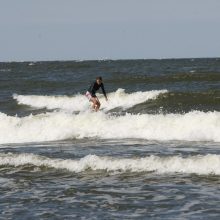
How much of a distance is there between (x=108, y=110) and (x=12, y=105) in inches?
318

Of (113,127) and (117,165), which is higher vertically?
(113,127)

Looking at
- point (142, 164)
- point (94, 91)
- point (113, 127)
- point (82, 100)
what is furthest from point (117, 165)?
point (82, 100)

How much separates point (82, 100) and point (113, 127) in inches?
481

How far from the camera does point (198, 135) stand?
20016 mm

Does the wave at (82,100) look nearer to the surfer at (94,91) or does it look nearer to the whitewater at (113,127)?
the surfer at (94,91)

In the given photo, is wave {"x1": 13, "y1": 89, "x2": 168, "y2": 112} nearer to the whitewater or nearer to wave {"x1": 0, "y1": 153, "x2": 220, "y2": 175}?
the whitewater

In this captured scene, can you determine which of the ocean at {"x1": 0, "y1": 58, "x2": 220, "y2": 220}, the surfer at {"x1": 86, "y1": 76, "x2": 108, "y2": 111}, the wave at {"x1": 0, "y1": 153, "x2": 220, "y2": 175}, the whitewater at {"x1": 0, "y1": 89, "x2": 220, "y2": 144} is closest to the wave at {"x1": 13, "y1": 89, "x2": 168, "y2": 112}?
the ocean at {"x1": 0, "y1": 58, "x2": 220, "y2": 220}

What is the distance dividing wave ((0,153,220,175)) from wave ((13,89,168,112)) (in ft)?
53.1

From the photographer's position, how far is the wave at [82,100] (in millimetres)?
31438

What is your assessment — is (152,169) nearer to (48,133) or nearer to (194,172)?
(194,172)

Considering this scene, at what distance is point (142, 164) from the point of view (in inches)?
516

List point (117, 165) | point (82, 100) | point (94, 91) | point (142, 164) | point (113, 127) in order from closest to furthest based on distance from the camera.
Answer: point (142, 164)
point (117, 165)
point (113, 127)
point (94, 91)
point (82, 100)

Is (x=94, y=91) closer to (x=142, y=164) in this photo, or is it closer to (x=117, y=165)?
(x=117, y=165)

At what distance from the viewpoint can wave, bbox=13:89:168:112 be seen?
31.4m
